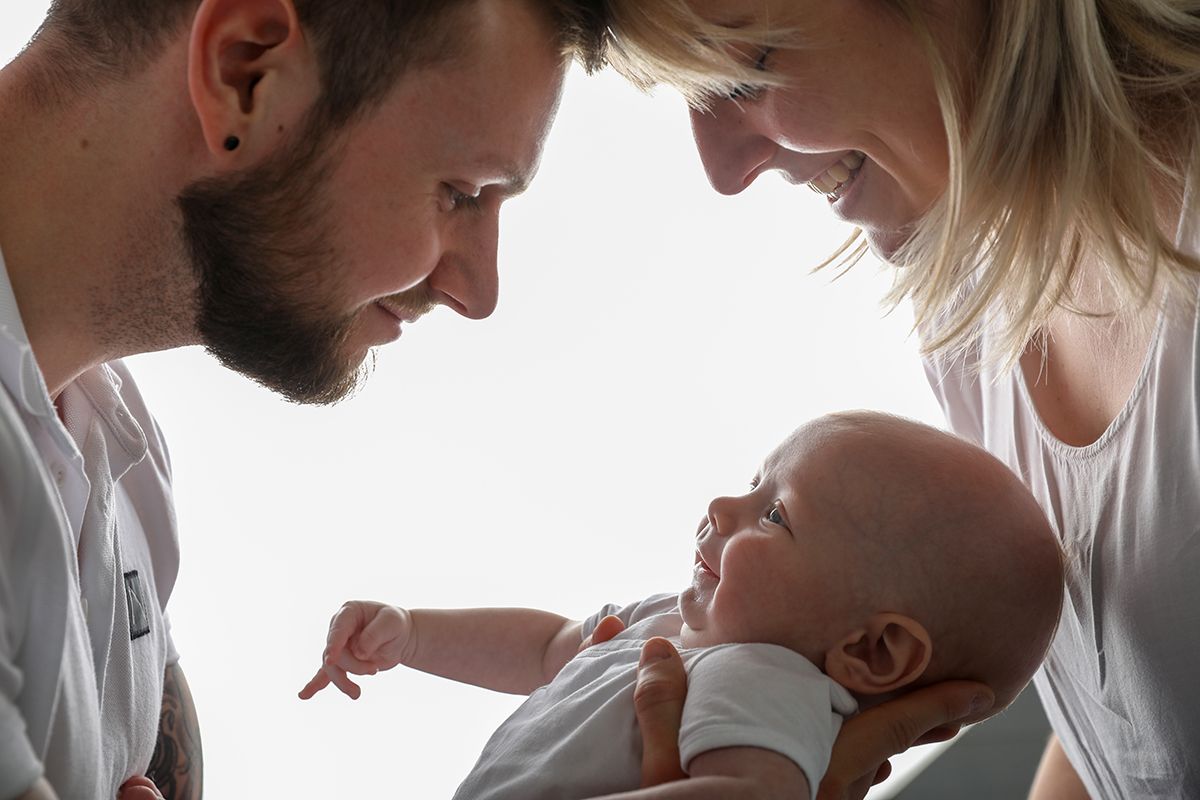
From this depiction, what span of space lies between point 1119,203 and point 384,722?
5.01 ft

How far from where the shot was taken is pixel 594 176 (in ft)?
7.72

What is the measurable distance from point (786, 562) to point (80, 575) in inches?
32.8

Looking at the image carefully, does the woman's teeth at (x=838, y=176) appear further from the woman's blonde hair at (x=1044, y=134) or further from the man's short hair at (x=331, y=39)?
the man's short hair at (x=331, y=39)

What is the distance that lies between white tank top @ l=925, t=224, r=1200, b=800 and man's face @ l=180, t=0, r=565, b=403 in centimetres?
72

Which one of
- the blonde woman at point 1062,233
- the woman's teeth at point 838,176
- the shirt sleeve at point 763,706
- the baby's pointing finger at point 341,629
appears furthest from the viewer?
the woman's teeth at point 838,176

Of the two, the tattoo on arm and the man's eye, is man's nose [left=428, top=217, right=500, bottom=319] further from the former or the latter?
the tattoo on arm

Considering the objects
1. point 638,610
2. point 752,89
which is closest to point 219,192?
point 752,89

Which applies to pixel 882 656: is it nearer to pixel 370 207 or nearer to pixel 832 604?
pixel 832 604

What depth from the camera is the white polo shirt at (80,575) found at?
1.09m

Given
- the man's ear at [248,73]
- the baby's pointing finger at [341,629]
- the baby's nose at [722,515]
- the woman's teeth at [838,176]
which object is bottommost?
the baby's pointing finger at [341,629]

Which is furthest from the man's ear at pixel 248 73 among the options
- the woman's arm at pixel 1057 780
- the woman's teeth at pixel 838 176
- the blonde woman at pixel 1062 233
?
the woman's arm at pixel 1057 780

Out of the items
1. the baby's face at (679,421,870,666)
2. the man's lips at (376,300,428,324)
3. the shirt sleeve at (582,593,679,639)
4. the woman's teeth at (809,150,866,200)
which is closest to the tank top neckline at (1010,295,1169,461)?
the baby's face at (679,421,870,666)

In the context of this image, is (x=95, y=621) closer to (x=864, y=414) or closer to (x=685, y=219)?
(x=864, y=414)

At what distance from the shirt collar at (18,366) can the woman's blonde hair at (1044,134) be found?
0.79 meters
